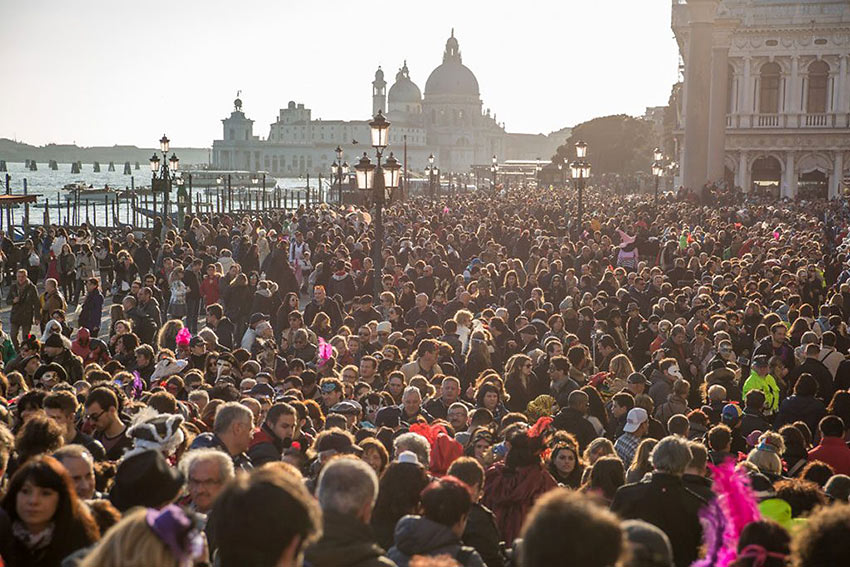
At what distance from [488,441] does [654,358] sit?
418 cm

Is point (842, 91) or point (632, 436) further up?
point (842, 91)

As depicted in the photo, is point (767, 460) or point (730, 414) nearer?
point (767, 460)

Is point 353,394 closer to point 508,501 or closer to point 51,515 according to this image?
point 508,501

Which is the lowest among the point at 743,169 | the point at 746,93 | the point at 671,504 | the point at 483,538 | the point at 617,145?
the point at 483,538

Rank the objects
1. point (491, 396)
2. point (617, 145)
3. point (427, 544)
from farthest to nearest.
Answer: point (617, 145), point (491, 396), point (427, 544)

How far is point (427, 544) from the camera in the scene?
5.00 meters

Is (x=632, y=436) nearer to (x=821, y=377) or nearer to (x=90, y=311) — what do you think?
(x=821, y=377)

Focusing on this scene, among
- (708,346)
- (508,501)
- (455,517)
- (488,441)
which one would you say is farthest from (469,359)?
(455,517)

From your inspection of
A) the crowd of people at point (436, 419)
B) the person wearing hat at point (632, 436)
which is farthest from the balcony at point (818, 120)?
the person wearing hat at point (632, 436)

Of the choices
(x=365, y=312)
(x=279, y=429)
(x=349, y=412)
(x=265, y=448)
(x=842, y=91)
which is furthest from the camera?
(x=842, y=91)

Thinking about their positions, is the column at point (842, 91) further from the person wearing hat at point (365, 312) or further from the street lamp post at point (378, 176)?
the person wearing hat at point (365, 312)

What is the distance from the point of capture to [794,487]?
Answer: 19.3ft

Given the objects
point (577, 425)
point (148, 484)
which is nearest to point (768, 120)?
point (577, 425)

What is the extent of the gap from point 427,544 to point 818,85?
64382 mm
